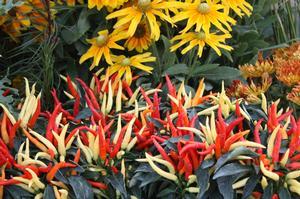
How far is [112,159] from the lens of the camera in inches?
63.6

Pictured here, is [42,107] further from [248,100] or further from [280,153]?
[280,153]

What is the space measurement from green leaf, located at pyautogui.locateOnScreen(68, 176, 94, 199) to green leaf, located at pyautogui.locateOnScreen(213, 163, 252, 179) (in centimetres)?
31

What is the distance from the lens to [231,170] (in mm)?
1483

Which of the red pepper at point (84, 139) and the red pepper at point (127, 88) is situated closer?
the red pepper at point (84, 139)

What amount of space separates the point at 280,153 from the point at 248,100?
0.50 m

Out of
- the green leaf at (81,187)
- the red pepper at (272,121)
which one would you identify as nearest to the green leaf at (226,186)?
the red pepper at (272,121)

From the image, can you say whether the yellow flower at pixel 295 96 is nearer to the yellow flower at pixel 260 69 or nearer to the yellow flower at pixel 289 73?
the yellow flower at pixel 289 73

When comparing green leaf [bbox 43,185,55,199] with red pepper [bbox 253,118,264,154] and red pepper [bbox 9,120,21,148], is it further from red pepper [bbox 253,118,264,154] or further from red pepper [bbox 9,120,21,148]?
red pepper [bbox 253,118,264,154]

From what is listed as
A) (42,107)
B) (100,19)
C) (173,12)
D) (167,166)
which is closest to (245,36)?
(173,12)

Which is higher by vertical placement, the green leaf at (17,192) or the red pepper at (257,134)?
the red pepper at (257,134)

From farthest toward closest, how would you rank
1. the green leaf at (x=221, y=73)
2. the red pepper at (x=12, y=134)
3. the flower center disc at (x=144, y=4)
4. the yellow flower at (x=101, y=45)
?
the green leaf at (x=221, y=73)
the yellow flower at (x=101, y=45)
the flower center disc at (x=144, y=4)
the red pepper at (x=12, y=134)

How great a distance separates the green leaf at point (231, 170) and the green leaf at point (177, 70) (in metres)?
0.73

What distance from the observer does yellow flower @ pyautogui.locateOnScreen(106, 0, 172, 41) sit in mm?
2072

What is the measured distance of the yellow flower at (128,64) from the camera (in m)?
2.15
